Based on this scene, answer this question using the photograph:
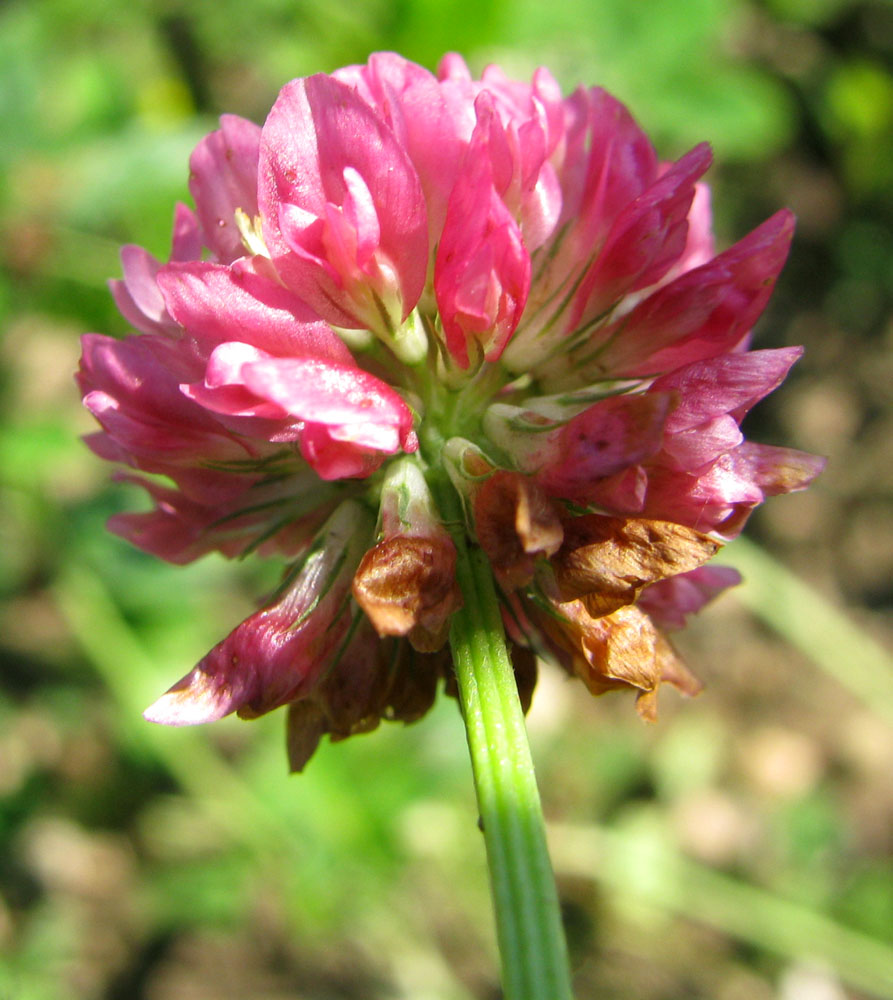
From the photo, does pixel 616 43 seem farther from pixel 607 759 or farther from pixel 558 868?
pixel 558 868

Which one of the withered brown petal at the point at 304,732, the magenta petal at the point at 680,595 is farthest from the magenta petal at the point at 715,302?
the withered brown petal at the point at 304,732

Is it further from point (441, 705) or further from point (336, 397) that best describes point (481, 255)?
point (441, 705)

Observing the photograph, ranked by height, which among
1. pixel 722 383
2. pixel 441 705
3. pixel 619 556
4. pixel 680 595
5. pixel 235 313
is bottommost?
pixel 441 705

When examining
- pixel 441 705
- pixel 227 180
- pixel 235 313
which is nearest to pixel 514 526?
pixel 235 313

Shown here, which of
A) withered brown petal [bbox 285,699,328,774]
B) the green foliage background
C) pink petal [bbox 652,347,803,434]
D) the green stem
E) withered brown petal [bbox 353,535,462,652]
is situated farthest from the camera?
the green foliage background

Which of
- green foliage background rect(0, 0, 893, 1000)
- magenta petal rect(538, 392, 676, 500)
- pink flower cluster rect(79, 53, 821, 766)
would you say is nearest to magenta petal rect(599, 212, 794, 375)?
pink flower cluster rect(79, 53, 821, 766)

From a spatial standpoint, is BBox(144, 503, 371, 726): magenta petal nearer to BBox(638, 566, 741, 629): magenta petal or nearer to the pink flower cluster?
the pink flower cluster
